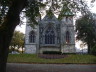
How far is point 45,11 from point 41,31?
27911 mm

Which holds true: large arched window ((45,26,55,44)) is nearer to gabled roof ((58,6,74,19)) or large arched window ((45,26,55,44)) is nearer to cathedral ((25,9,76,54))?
cathedral ((25,9,76,54))

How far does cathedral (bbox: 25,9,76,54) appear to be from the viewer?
142 feet

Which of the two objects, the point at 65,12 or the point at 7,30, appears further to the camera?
the point at 65,12

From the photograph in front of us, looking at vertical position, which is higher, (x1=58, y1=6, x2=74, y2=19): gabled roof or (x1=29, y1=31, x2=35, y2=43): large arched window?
(x1=58, y1=6, x2=74, y2=19): gabled roof

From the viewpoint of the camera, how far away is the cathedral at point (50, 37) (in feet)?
142

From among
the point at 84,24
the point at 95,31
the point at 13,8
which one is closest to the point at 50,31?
the point at 84,24

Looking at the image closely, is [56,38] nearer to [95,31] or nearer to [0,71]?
[95,31]

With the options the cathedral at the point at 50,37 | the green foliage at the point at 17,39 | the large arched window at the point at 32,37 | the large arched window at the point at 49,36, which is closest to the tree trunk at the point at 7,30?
the cathedral at the point at 50,37

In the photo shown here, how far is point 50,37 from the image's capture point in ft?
144

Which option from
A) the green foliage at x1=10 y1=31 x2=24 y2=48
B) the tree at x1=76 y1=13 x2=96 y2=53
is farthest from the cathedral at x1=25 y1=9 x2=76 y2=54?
the green foliage at x1=10 y1=31 x2=24 y2=48

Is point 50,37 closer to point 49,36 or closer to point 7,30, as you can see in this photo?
point 49,36

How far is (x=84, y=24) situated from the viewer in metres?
44.4

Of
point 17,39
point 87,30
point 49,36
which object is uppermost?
point 87,30

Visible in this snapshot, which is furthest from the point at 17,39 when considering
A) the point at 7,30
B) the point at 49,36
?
the point at 7,30
